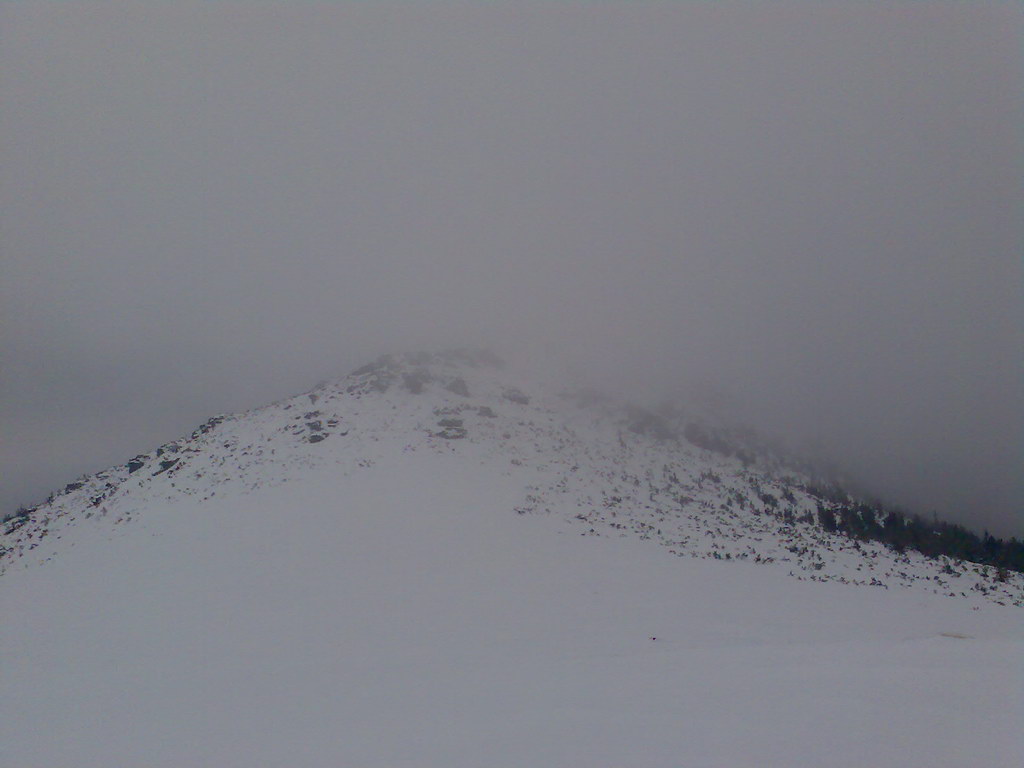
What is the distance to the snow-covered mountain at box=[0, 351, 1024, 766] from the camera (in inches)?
216

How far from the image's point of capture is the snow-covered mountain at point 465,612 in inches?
216

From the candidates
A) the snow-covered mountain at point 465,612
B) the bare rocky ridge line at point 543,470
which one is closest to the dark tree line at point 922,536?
the bare rocky ridge line at point 543,470

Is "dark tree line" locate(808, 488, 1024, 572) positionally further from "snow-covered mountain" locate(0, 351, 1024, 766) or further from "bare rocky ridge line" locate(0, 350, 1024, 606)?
"snow-covered mountain" locate(0, 351, 1024, 766)

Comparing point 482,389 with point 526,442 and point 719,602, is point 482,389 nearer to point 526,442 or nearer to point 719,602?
point 526,442

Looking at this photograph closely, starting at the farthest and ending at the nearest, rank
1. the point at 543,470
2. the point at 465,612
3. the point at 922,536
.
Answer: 1. the point at 543,470
2. the point at 922,536
3. the point at 465,612

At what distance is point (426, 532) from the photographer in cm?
1917

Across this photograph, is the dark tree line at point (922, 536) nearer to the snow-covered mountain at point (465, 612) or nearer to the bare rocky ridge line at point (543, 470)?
the bare rocky ridge line at point (543, 470)

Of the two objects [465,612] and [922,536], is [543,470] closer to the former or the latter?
[465,612]

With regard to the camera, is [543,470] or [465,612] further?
[543,470]

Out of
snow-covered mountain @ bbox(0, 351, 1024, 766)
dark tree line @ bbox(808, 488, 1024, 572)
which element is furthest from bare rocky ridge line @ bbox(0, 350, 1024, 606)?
dark tree line @ bbox(808, 488, 1024, 572)

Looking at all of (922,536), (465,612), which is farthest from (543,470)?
(922,536)

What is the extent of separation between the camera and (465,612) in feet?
45.4

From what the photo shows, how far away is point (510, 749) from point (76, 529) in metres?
24.5

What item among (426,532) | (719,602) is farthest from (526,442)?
(719,602)
